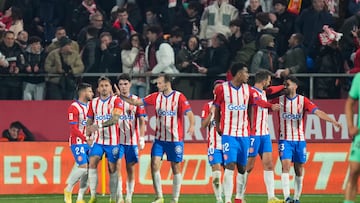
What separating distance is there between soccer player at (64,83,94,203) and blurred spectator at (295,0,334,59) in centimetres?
660

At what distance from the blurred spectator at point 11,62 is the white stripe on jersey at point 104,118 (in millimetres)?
6364

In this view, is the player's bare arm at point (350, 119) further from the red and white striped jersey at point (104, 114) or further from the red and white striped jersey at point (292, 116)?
the red and white striped jersey at point (292, 116)

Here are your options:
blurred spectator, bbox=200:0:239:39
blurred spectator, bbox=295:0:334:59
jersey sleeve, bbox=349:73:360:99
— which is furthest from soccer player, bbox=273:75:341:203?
jersey sleeve, bbox=349:73:360:99

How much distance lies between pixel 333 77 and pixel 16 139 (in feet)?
23.7

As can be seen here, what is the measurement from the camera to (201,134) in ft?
92.9

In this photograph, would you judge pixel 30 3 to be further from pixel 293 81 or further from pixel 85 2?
pixel 293 81

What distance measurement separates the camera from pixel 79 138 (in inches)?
898

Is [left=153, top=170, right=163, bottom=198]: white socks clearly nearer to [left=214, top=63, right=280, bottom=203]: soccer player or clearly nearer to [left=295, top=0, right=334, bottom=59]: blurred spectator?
[left=214, top=63, right=280, bottom=203]: soccer player

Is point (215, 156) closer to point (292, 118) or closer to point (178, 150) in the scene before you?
point (178, 150)

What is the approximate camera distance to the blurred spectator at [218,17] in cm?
2809

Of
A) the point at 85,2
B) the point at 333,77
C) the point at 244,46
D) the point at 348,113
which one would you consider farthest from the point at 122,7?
the point at 348,113

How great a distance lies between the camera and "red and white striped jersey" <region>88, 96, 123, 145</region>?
21797mm

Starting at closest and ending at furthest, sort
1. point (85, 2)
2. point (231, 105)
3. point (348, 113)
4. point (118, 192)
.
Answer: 1. point (348, 113)
2. point (231, 105)
3. point (118, 192)
4. point (85, 2)

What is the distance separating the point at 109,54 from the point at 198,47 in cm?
201
